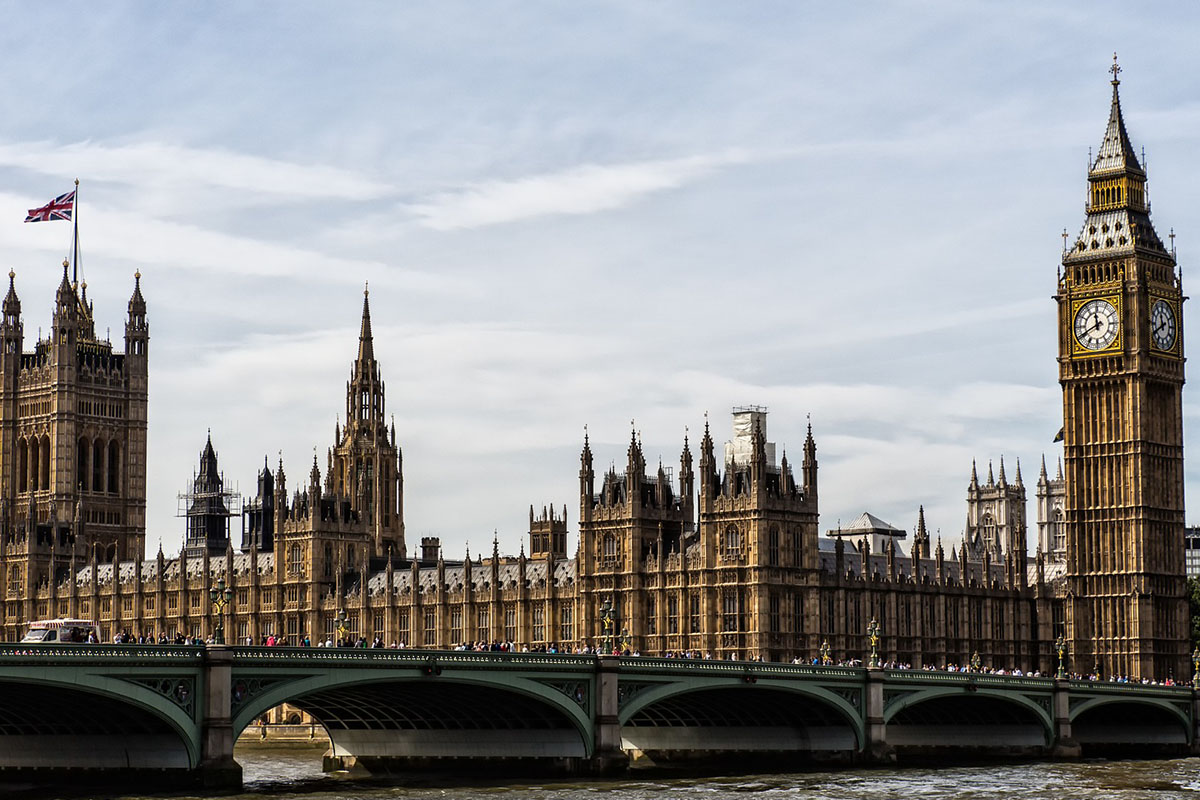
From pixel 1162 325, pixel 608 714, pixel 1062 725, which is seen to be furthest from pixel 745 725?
pixel 1162 325

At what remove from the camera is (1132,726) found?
13250 cm

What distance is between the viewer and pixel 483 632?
544 ft

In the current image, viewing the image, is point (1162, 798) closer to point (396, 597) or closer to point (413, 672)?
Result: point (413, 672)

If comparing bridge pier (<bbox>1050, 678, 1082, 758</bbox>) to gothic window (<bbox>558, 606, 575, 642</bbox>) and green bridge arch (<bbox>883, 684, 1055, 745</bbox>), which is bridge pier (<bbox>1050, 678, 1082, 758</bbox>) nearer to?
green bridge arch (<bbox>883, 684, 1055, 745</bbox>)

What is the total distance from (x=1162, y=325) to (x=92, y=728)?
9594cm

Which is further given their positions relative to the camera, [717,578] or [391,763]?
[717,578]

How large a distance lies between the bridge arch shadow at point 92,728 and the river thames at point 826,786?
8.26 feet

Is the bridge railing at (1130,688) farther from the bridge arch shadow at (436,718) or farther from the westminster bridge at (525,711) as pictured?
the bridge arch shadow at (436,718)

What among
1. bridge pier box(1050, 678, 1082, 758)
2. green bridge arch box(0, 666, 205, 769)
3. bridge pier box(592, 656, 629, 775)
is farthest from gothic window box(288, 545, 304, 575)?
green bridge arch box(0, 666, 205, 769)

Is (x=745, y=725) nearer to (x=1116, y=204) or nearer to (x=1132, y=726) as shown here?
(x=1132, y=726)

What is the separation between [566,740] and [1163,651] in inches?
2957

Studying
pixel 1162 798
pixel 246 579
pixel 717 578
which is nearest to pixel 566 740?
pixel 1162 798

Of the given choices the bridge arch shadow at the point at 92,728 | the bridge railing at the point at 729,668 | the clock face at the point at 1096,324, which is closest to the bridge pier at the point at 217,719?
the bridge arch shadow at the point at 92,728

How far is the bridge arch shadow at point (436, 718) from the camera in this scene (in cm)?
9044
